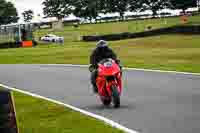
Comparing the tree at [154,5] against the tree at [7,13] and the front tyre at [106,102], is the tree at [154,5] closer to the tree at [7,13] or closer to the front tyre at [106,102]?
the tree at [7,13]

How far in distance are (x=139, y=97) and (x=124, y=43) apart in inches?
1548

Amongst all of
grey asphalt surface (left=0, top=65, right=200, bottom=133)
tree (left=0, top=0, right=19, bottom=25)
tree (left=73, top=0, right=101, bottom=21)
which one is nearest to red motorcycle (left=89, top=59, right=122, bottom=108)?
grey asphalt surface (left=0, top=65, right=200, bottom=133)

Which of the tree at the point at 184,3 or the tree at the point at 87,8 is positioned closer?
the tree at the point at 184,3

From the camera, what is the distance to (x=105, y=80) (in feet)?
44.1

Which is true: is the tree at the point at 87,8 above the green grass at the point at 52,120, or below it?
below

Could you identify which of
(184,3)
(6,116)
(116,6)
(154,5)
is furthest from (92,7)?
(6,116)

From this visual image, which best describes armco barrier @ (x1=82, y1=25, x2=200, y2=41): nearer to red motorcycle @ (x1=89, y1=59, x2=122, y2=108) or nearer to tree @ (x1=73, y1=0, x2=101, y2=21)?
red motorcycle @ (x1=89, y1=59, x2=122, y2=108)

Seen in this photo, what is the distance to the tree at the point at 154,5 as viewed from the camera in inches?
4598

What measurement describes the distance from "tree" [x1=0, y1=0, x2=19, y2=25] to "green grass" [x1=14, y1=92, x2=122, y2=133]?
131 meters

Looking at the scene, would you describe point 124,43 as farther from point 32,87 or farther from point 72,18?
point 72,18

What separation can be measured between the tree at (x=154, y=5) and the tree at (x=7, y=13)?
37.2m

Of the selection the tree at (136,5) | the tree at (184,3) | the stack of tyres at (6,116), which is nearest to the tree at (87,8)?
the tree at (136,5)

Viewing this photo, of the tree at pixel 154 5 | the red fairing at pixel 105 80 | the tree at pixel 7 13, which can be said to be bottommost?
the tree at pixel 7 13

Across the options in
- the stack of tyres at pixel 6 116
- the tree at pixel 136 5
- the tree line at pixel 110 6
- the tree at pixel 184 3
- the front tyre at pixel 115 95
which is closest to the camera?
the stack of tyres at pixel 6 116
